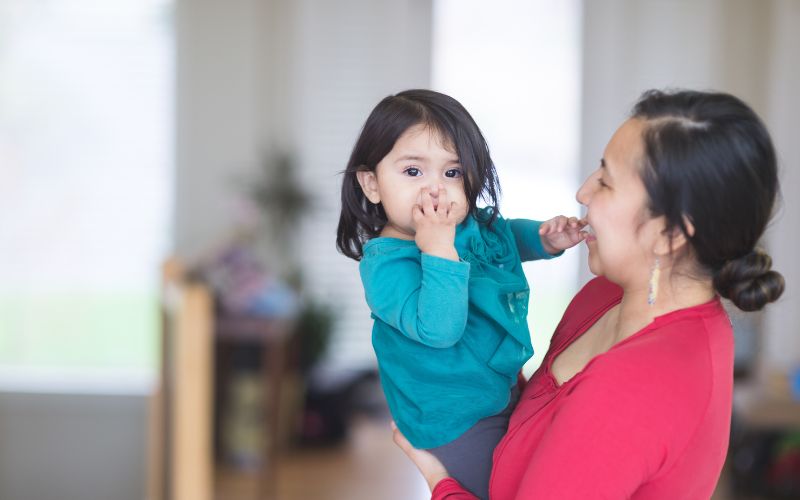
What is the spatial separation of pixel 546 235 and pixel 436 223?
0.71 ft

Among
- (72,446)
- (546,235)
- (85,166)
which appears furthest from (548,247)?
(72,446)

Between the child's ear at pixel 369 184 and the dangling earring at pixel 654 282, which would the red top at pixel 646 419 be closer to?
the dangling earring at pixel 654 282

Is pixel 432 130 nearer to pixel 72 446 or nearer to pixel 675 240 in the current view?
pixel 675 240

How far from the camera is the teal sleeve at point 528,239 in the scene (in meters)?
1.17

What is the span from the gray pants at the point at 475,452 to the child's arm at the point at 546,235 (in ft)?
0.70

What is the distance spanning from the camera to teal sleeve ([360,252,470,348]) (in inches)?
38.4

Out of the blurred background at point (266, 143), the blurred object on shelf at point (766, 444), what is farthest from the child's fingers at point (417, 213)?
the blurred background at point (266, 143)

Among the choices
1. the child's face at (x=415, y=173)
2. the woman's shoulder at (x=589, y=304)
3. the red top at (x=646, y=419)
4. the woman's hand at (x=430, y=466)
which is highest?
the child's face at (x=415, y=173)

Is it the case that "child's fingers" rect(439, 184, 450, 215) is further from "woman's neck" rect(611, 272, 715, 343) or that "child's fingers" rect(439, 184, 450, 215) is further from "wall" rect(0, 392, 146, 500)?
"wall" rect(0, 392, 146, 500)

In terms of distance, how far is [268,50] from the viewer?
4.73 meters

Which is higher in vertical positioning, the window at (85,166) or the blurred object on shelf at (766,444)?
the window at (85,166)

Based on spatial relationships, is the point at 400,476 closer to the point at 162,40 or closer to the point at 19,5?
the point at 162,40

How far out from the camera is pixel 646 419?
897 mm

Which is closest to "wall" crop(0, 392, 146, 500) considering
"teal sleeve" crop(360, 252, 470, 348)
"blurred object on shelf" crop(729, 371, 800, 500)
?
"blurred object on shelf" crop(729, 371, 800, 500)
